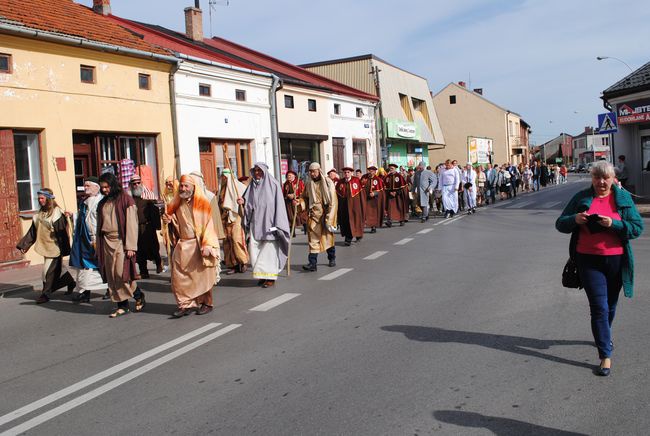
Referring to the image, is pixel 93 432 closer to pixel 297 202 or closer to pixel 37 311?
pixel 37 311

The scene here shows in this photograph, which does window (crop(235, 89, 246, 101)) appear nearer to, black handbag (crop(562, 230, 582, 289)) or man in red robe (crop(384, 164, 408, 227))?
man in red robe (crop(384, 164, 408, 227))

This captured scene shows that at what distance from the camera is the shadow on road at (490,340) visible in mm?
5332

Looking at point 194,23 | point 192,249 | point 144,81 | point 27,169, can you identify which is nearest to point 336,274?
point 192,249

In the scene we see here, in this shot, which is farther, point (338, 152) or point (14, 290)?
point (338, 152)

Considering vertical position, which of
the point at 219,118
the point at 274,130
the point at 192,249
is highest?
the point at 219,118

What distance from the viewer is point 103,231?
7656 millimetres

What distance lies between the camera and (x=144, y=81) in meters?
17.3

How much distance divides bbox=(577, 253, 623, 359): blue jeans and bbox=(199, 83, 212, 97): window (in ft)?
53.5

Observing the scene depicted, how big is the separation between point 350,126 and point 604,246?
25933 millimetres

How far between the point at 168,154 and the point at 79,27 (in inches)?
154

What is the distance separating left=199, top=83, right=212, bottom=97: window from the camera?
772 inches

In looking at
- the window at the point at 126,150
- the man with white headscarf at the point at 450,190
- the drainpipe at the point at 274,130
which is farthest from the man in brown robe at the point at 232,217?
the drainpipe at the point at 274,130

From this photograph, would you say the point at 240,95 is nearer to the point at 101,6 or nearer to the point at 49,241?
the point at 101,6

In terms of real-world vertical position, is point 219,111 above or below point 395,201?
above
